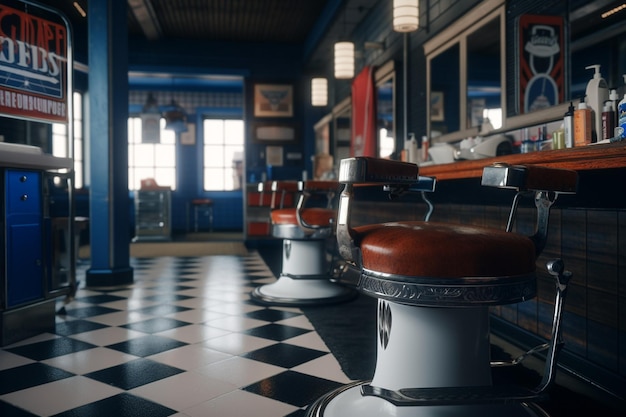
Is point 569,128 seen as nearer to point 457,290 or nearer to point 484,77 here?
point 457,290

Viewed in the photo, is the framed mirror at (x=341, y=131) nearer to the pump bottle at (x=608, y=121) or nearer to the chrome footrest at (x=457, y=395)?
the pump bottle at (x=608, y=121)

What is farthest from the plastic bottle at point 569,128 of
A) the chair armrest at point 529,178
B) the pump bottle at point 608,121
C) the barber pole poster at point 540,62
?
the chair armrest at point 529,178

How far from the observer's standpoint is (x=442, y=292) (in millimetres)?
1188

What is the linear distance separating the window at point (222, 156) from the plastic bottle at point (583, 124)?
9.86 m

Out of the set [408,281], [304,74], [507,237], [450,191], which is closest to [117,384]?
[408,281]

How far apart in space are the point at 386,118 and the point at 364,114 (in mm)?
476

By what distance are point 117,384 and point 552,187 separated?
1.60 m

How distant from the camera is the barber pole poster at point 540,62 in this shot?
2.54 metres

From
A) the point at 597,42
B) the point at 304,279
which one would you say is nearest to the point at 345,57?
the point at 304,279

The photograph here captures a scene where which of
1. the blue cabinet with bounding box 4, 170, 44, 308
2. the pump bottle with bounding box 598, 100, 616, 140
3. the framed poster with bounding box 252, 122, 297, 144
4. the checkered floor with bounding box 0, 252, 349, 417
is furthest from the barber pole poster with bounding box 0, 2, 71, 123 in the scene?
the framed poster with bounding box 252, 122, 297, 144

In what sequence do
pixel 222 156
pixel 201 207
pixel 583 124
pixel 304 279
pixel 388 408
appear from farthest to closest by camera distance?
1. pixel 222 156
2. pixel 201 207
3. pixel 304 279
4. pixel 583 124
5. pixel 388 408

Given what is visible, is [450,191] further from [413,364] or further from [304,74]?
[304,74]

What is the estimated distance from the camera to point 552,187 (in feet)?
4.11

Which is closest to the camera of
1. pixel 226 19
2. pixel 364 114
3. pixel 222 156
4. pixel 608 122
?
pixel 608 122
